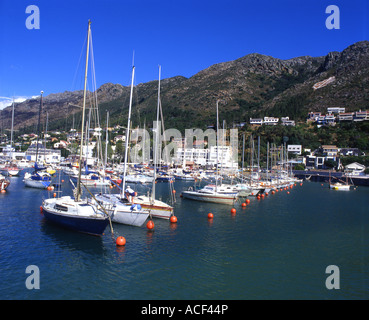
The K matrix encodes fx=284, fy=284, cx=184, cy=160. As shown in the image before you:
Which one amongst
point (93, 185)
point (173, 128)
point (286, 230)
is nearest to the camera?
point (286, 230)

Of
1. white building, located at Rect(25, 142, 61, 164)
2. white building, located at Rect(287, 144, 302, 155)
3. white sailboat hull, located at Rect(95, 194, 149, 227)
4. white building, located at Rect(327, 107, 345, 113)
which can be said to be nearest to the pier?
white building, located at Rect(287, 144, 302, 155)

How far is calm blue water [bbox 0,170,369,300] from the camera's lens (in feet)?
48.1

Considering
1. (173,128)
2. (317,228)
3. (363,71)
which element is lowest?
(317,228)

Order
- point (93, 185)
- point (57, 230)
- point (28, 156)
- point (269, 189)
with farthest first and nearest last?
1. point (28, 156)
2. point (269, 189)
3. point (93, 185)
4. point (57, 230)

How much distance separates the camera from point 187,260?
18.6m

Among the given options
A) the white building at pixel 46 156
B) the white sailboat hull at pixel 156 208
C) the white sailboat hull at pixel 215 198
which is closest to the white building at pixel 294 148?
the white building at pixel 46 156

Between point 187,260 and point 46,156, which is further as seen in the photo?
point 46,156

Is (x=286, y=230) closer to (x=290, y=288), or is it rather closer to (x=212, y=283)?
(x=290, y=288)

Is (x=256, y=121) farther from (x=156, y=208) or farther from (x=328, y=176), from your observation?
(x=156, y=208)

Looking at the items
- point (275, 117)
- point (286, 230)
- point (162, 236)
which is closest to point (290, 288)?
point (162, 236)

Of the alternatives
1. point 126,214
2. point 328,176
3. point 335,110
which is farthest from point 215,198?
point 335,110

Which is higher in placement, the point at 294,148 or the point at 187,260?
the point at 294,148
